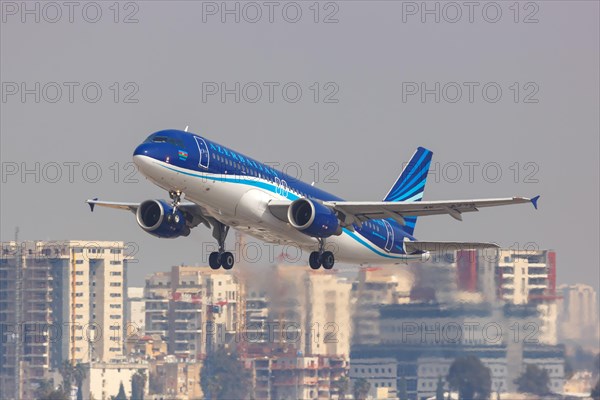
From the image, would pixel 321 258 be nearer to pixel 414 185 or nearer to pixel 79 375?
pixel 414 185

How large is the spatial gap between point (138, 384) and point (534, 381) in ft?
103

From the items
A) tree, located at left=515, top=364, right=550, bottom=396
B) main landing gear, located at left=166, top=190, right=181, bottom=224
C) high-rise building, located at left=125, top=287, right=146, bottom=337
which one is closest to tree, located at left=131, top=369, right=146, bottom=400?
high-rise building, located at left=125, top=287, right=146, bottom=337

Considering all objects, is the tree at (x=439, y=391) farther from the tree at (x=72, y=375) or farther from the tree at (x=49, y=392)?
the tree at (x=72, y=375)

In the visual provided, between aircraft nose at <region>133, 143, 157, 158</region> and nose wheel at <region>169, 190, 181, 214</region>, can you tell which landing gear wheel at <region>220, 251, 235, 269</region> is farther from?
aircraft nose at <region>133, 143, 157, 158</region>

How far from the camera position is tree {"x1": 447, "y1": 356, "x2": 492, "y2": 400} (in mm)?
72875

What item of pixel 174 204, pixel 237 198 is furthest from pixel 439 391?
pixel 174 204

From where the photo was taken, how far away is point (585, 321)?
68.6m

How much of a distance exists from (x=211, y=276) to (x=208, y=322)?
12.6 feet

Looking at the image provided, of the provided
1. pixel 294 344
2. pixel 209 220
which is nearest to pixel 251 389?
pixel 294 344

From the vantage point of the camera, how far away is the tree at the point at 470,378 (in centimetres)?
7288

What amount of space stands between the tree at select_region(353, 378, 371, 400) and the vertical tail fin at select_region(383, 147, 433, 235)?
14.3 metres

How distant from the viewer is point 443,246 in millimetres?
60250

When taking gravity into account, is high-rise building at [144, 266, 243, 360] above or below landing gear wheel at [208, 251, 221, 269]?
below

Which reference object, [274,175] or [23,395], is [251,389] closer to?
[23,395]
